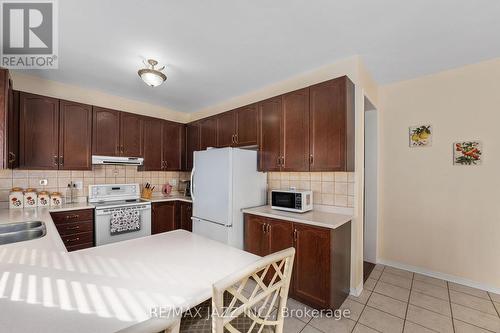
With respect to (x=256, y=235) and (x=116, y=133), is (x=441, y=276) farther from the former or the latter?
(x=116, y=133)

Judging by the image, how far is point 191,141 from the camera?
395 cm

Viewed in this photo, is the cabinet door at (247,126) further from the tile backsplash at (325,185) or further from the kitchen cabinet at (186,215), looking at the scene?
the kitchen cabinet at (186,215)

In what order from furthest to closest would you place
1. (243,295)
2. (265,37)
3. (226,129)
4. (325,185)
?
(226,129)
(325,185)
(265,37)
(243,295)

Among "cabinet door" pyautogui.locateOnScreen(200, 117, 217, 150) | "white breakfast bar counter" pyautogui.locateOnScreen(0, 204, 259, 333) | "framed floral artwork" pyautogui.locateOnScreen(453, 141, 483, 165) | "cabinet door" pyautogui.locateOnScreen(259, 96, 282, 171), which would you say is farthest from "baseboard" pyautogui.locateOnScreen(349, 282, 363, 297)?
"cabinet door" pyautogui.locateOnScreen(200, 117, 217, 150)

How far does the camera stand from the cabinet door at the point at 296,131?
7.82 ft

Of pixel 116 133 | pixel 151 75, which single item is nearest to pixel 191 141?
pixel 116 133

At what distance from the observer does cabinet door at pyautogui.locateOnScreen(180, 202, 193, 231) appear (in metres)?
3.46

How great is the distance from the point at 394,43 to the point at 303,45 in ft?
2.79

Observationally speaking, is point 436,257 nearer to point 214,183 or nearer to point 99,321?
point 214,183

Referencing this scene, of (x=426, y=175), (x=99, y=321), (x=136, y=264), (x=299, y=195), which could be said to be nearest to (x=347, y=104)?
(x=299, y=195)

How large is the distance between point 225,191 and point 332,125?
1.37 m

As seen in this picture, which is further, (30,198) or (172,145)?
(172,145)

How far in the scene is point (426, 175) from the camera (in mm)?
2695

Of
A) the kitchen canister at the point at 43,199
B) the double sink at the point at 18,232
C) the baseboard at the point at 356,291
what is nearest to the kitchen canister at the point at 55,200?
the kitchen canister at the point at 43,199
